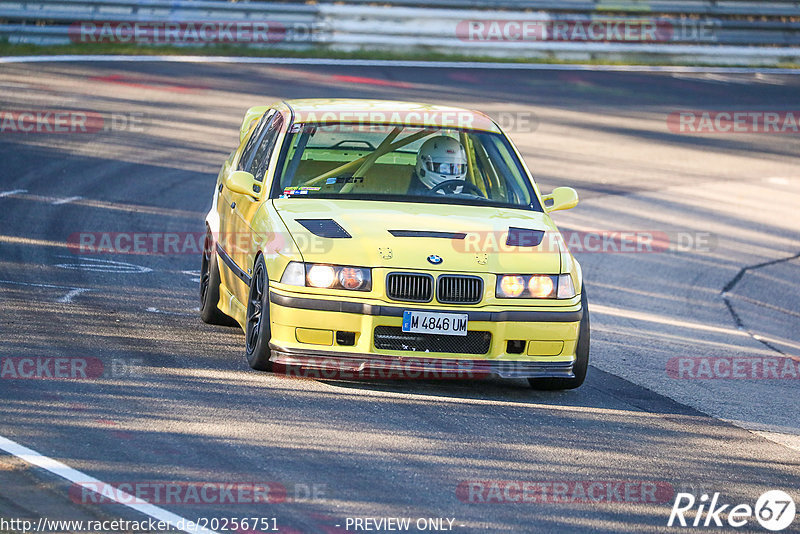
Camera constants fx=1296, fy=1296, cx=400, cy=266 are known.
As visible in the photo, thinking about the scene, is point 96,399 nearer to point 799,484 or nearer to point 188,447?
point 188,447

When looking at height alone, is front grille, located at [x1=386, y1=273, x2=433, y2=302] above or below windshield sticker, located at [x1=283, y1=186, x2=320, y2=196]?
below

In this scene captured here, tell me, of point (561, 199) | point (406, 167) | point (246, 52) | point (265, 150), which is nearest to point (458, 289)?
point (561, 199)

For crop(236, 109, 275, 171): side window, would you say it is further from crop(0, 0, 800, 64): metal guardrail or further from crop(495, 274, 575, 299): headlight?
crop(0, 0, 800, 64): metal guardrail

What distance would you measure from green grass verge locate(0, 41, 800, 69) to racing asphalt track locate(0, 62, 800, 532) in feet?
11.1

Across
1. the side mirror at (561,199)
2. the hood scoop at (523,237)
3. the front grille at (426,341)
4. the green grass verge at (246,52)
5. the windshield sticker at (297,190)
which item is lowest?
the front grille at (426,341)

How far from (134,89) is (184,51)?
12.0ft

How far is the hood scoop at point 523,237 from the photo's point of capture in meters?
7.67

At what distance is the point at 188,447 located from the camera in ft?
20.2

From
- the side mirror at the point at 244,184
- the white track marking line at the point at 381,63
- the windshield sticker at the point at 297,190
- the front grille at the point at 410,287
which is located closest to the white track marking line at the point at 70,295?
the side mirror at the point at 244,184

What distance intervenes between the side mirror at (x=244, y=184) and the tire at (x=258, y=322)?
2.05ft

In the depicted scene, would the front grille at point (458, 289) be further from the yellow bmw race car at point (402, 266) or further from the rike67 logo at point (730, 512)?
the rike67 logo at point (730, 512)

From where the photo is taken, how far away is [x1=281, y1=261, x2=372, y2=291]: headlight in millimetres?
7289

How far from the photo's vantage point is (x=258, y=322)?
7.73m

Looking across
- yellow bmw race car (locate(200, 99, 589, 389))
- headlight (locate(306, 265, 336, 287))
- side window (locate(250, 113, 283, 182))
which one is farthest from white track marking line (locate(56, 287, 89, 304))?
headlight (locate(306, 265, 336, 287))
